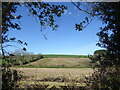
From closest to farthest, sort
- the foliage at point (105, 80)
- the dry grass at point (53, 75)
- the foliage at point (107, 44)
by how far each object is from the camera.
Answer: the foliage at point (105, 80) → the foliage at point (107, 44) → the dry grass at point (53, 75)

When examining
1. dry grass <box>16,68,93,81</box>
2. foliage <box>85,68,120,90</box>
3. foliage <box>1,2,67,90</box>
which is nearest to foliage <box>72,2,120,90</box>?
foliage <box>85,68,120,90</box>

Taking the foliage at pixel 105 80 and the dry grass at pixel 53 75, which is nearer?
the foliage at pixel 105 80

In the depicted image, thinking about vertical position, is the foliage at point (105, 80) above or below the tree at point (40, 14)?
below

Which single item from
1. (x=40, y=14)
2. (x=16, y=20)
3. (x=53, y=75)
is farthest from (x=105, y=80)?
(x=53, y=75)

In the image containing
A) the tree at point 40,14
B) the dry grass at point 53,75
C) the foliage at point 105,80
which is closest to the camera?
the foliage at point 105,80

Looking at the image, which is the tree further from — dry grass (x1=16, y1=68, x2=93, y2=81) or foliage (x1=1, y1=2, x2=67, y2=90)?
dry grass (x1=16, y1=68, x2=93, y2=81)

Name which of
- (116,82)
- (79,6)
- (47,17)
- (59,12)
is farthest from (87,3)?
(116,82)

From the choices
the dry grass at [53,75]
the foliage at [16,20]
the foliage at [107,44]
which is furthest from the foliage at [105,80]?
the foliage at [16,20]

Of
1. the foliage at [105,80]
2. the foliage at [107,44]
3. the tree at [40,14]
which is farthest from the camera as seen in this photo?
the tree at [40,14]

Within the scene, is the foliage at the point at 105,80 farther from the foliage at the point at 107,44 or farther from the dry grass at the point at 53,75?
the dry grass at the point at 53,75

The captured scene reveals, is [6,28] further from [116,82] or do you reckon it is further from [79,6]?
[116,82]

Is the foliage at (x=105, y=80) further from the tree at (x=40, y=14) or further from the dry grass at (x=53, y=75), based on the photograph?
the tree at (x=40, y=14)

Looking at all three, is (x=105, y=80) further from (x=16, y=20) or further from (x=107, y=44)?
(x=16, y=20)

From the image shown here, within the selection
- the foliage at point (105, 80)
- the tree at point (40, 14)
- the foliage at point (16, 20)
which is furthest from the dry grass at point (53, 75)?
the tree at point (40, 14)
